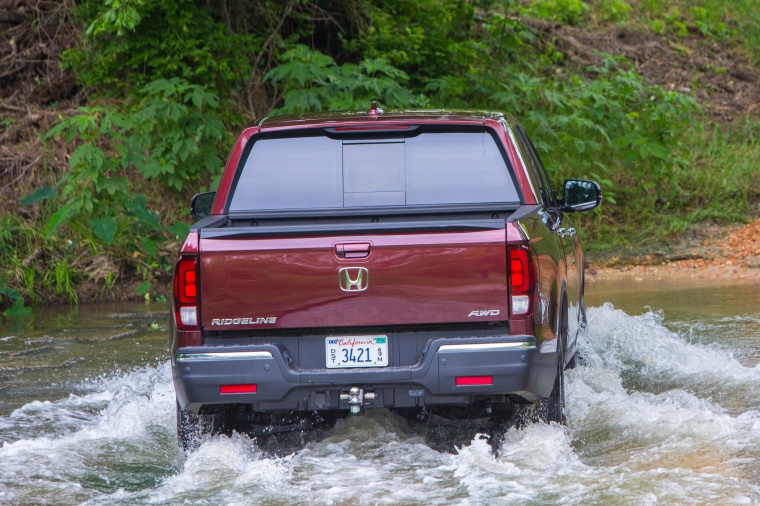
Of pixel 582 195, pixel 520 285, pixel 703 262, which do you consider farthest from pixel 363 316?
pixel 703 262

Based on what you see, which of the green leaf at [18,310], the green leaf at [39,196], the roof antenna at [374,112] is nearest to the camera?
the roof antenna at [374,112]

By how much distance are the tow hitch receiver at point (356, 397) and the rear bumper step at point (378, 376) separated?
0.01 m

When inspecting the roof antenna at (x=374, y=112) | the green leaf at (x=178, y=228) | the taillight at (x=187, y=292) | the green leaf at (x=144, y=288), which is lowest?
the green leaf at (x=144, y=288)

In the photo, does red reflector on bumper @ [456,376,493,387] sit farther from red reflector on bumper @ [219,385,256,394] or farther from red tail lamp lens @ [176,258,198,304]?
red tail lamp lens @ [176,258,198,304]

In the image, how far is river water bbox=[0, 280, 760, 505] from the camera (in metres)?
4.77

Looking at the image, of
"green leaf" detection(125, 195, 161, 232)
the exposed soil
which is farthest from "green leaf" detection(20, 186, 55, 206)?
the exposed soil

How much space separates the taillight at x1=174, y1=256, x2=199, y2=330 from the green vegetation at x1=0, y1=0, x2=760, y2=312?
6230 mm

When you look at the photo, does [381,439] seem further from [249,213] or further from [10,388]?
[10,388]

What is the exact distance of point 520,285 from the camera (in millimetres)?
4852

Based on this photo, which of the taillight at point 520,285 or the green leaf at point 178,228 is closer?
the taillight at point 520,285

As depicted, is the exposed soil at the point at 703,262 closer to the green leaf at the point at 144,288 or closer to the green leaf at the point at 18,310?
the green leaf at the point at 144,288

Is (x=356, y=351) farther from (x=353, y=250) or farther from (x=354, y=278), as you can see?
(x=353, y=250)

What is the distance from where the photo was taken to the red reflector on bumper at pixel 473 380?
4816mm

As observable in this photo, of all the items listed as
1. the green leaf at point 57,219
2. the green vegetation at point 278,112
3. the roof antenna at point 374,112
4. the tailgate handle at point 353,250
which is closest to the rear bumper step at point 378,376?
the tailgate handle at point 353,250
